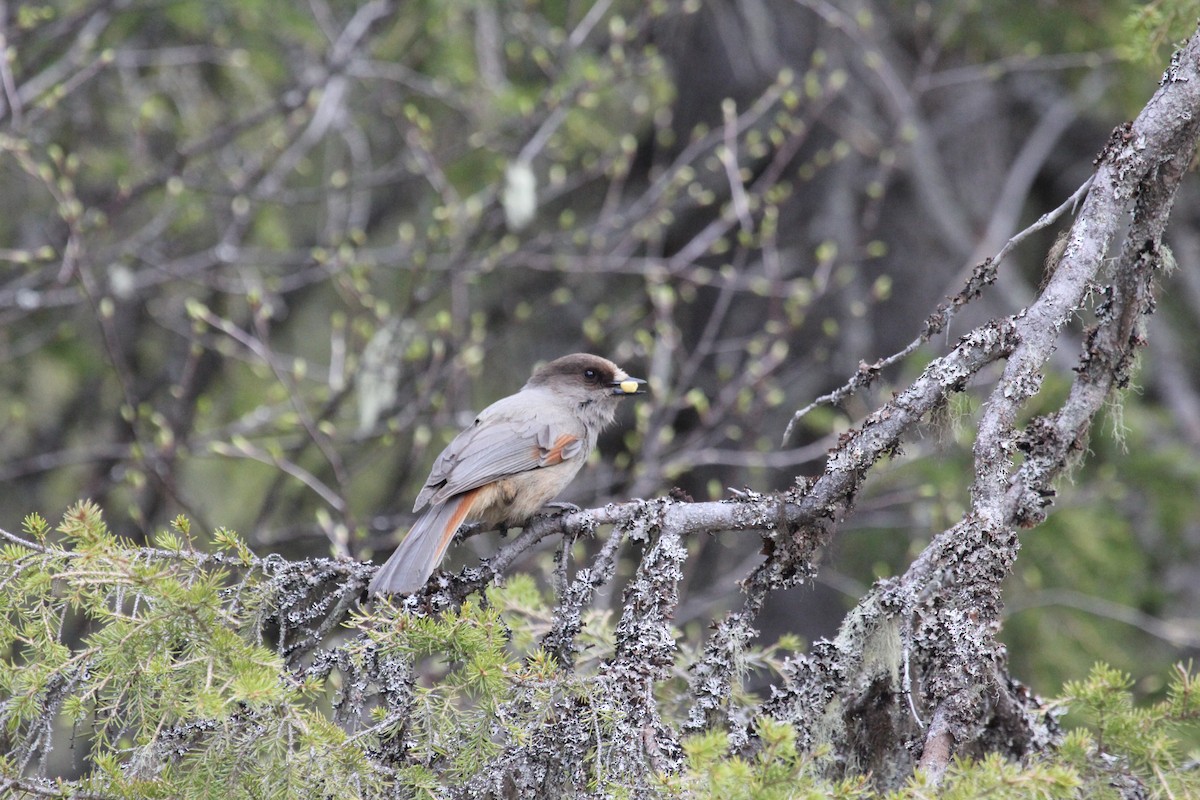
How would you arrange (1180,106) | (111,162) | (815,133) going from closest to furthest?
(1180,106)
(111,162)
(815,133)

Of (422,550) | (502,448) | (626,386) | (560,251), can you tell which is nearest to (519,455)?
(502,448)

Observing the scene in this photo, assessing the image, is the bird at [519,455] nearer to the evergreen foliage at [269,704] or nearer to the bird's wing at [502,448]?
the bird's wing at [502,448]

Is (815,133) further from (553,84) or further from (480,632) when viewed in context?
(480,632)

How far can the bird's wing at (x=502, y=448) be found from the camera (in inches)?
161

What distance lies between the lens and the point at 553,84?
6.08 metres

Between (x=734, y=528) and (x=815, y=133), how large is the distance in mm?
5164

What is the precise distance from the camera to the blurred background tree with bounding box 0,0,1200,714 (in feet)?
19.7

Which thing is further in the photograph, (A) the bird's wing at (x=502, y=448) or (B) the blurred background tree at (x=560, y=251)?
(B) the blurred background tree at (x=560, y=251)

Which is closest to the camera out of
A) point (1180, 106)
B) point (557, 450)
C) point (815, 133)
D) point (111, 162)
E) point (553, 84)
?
point (1180, 106)

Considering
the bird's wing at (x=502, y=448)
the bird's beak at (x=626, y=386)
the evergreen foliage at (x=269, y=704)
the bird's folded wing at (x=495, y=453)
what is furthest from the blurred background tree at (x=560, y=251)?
the evergreen foliage at (x=269, y=704)

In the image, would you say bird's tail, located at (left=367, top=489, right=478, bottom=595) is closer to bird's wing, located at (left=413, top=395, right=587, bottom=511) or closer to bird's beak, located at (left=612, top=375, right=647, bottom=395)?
bird's wing, located at (left=413, top=395, right=587, bottom=511)

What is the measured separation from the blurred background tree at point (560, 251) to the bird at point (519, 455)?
87 centimetres

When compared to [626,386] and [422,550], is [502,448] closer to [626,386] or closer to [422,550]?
[626,386]

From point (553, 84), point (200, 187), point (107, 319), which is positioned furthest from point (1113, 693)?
point (200, 187)
